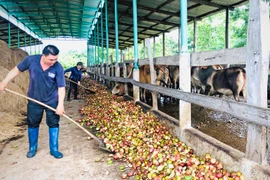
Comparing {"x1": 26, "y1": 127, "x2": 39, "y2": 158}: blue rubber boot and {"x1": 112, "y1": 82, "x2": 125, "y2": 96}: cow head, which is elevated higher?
{"x1": 112, "y1": 82, "x2": 125, "y2": 96}: cow head

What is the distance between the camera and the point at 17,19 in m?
21.1

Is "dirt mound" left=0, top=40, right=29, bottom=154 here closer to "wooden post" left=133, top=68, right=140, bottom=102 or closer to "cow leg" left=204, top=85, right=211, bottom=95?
"wooden post" left=133, top=68, right=140, bottom=102

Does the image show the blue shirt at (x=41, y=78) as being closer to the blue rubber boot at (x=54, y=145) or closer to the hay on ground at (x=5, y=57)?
the blue rubber boot at (x=54, y=145)

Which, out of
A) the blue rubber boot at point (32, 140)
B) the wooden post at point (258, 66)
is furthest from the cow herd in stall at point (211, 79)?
the blue rubber boot at point (32, 140)

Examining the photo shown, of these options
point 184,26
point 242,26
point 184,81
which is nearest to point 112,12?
point 184,26

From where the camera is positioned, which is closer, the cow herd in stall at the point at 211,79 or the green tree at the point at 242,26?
the cow herd in stall at the point at 211,79

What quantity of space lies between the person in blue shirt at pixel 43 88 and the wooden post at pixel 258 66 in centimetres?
268

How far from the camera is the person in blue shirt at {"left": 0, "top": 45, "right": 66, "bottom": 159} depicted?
12.4ft

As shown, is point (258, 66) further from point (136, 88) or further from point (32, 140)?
point (136, 88)

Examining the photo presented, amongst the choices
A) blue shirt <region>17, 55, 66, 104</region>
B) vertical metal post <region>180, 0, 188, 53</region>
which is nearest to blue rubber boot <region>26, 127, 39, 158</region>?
blue shirt <region>17, 55, 66, 104</region>

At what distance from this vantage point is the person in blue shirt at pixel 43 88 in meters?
3.77

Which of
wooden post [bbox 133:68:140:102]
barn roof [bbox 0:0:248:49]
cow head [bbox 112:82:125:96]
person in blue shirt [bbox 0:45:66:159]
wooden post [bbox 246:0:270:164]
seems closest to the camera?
wooden post [bbox 246:0:270:164]

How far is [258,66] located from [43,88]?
10.1 ft

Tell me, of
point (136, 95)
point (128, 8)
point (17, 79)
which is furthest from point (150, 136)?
point (128, 8)
